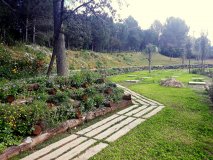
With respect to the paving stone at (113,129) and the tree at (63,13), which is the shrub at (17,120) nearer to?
the paving stone at (113,129)

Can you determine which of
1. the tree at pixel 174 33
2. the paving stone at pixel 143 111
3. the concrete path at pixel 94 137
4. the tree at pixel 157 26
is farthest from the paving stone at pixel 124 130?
the tree at pixel 157 26

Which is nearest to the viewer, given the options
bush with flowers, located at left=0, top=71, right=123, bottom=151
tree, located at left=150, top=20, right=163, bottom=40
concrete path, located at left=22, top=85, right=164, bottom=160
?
concrete path, located at left=22, top=85, right=164, bottom=160

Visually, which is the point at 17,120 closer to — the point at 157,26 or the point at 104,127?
the point at 104,127

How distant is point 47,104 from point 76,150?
1907 millimetres

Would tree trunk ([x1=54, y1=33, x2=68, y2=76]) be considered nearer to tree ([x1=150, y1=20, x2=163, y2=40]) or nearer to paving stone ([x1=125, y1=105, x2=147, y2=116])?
paving stone ([x1=125, y1=105, x2=147, y2=116])

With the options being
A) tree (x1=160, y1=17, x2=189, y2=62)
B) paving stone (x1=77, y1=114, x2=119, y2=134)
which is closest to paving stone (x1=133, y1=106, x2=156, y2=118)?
paving stone (x1=77, y1=114, x2=119, y2=134)

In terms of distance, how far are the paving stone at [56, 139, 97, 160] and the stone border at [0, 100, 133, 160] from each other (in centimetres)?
83

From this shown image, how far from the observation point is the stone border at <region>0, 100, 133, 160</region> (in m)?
4.04

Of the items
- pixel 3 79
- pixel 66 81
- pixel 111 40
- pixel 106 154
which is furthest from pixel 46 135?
pixel 111 40

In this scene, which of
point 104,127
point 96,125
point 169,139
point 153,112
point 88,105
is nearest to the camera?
point 169,139

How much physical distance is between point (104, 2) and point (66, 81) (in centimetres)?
461

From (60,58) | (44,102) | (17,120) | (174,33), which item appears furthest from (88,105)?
(174,33)

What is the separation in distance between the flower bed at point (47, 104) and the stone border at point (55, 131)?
28 millimetres

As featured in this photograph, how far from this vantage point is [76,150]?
14.3 feet
